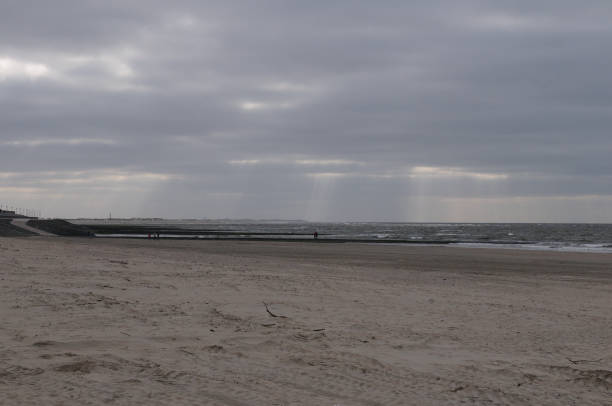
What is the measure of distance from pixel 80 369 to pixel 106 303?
3.55 metres

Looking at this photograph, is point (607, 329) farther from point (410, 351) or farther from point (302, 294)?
point (302, 294)

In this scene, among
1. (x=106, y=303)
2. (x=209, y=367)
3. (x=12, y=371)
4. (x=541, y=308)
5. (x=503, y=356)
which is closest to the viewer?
(x=12, y=371)

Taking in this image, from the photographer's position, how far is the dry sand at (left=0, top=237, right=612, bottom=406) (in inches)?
196

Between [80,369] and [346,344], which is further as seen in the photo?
[346,344]

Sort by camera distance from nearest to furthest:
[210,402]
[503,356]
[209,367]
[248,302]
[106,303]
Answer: [210,402]
[209,367]
[503,356]
[106,303]
[248,302]

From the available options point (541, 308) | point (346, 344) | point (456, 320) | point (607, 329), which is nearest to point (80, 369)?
point (346, 344)

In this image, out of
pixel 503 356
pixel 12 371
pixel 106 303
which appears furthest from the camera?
pixel 106 303

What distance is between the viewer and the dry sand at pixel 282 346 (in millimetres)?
4984

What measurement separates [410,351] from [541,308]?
5528 mm

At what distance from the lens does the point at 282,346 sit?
6648 mm

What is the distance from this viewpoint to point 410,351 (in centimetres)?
676

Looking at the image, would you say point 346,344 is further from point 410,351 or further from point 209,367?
point 209,367

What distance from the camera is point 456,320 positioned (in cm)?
904

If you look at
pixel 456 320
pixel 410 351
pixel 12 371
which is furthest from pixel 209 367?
pixel 456 320
